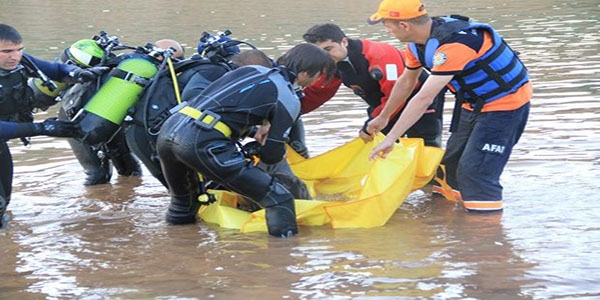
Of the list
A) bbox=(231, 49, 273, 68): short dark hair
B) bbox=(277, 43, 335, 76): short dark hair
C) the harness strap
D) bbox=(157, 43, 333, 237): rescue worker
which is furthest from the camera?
the harness strap

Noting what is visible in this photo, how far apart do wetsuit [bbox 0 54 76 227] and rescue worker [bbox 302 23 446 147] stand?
1826 mm

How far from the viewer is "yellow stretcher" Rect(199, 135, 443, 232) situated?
19.7ft

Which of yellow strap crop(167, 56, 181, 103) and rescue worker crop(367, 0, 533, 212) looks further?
yellow strap crop(167, 56, 181, 103)

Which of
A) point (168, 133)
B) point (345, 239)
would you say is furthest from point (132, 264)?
point (345, 239)

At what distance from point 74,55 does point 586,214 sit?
3.64 meters

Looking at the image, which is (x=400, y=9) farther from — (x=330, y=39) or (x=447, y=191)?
(x=447, y=191)

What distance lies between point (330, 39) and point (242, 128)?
1.44 m

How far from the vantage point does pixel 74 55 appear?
22.0 feet

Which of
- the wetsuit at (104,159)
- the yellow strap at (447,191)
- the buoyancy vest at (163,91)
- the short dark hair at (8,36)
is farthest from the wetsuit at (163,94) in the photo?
the yellow strap at (447,191)

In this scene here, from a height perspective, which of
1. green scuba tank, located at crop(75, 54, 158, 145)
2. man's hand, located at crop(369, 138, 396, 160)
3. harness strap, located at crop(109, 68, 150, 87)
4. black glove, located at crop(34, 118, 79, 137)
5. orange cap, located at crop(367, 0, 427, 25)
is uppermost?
orange cap, located at crop(367, 0, 427, 25)

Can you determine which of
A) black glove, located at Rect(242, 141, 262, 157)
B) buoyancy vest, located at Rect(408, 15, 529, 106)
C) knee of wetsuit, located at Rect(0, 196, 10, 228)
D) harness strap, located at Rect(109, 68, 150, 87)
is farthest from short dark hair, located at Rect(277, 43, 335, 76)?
knee of wetsuit, located at Rect(0, 196, 10, 228)

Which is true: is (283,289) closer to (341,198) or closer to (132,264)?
(132,264)

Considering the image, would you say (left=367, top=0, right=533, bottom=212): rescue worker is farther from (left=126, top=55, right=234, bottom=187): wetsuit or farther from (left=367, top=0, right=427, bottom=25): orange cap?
(left=126, top=55, right=234, bottom=187): wetsuit

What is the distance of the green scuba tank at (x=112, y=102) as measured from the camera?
20.2ft
